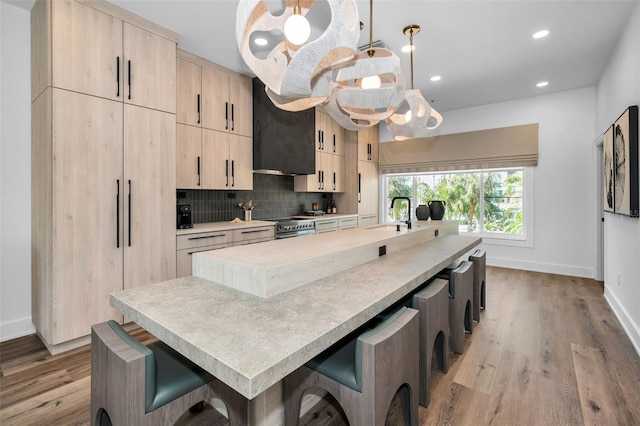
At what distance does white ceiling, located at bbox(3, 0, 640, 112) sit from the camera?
2570 mm

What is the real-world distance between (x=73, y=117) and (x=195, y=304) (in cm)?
210

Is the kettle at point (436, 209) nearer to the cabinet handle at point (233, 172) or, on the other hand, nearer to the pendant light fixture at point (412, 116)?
the pendant light fixture at point (412, 116)

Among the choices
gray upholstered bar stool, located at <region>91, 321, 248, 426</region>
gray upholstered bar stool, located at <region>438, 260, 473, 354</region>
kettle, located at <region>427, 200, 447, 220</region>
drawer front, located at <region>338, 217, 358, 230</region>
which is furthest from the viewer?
drawer front, located at <region>338, 217, 358, 230</region>

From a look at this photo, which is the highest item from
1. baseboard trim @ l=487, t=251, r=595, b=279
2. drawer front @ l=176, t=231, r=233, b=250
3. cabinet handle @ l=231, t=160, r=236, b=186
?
cabinet handle @ l=231, t=160, r=236, b=186

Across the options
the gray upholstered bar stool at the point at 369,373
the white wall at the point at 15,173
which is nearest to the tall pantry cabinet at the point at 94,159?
the white wall at the point at 15,173

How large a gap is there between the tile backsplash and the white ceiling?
1.53m

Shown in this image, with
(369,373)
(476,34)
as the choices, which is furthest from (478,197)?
(369,373)

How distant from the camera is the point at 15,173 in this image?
265cm

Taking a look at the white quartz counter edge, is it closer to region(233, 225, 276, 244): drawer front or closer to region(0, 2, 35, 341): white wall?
region(233, 225, 276, 244): drawer front

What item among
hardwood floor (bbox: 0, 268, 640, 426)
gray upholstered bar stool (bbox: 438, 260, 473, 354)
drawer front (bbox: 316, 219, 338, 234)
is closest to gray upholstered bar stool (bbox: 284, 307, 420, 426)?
hardwood floor (bbox: 0, 268, 640, 426)

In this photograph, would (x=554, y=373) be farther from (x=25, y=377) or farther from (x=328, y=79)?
(x=25, y=377)

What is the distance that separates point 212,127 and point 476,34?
2909mm

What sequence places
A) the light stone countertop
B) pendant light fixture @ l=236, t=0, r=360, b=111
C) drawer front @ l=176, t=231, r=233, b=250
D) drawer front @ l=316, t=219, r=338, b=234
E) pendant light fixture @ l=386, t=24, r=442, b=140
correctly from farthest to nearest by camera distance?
drawer front @ l=316, t=219, r=338, b=234, drawer front @ l=176, t=231, r=233, b=250, pendant light fixture @ l=386, t=24, r=442, b=140, pendant light fixture @ l=236, t=0, r=360, b=111, the light stone countertop

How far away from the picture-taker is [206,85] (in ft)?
11.5
